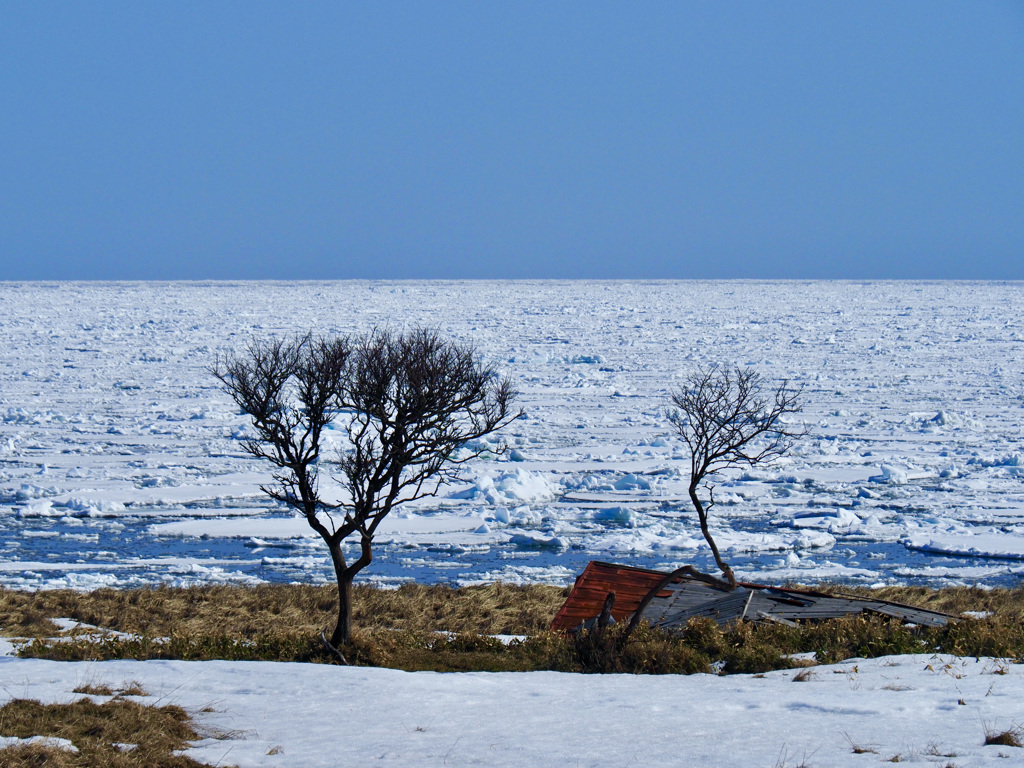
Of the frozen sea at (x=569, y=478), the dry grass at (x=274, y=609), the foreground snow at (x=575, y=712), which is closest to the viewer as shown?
the foreground snow at (x=575, y=712)

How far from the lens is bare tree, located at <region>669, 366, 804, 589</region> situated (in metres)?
11.4

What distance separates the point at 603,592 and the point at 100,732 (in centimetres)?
565

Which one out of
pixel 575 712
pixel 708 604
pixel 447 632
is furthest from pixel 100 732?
pixel 708 604

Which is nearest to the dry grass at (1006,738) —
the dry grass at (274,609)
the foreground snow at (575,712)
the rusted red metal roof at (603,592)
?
the foreground snow at (575,712)

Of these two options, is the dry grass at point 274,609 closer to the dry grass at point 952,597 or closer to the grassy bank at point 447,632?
the grassy bank at point 447,632

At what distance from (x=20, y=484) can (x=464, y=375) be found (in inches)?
496

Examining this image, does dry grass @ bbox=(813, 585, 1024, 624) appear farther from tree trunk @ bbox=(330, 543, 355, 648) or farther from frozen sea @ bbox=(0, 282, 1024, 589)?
tree trunk @ bbox=(330, 543, 355, 648)

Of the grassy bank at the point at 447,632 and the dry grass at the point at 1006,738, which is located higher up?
the dry grass at the point at 1006,738

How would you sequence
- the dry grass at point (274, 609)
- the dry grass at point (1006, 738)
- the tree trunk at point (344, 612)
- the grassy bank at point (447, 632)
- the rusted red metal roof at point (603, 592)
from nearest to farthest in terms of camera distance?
1. the dry grass at point (1006, 738)
2. the grassy bank at point (447, 632)
3. the tree trunk at point (344, 612)
4. the rusted red metal roof at point (603, 592)
5. the dry grass at point (274, 609)

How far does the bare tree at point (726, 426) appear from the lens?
11.4m

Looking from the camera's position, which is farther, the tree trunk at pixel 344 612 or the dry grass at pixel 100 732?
the tree trunk at pixel 344 612

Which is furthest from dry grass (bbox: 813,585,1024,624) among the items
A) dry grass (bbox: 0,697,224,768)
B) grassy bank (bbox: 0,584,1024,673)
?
dry grass (bbox: 0,697,224,768)

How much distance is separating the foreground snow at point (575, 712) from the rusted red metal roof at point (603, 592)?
1.87 metres

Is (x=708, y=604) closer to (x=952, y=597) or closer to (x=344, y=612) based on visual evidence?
(x=344, y=612)
